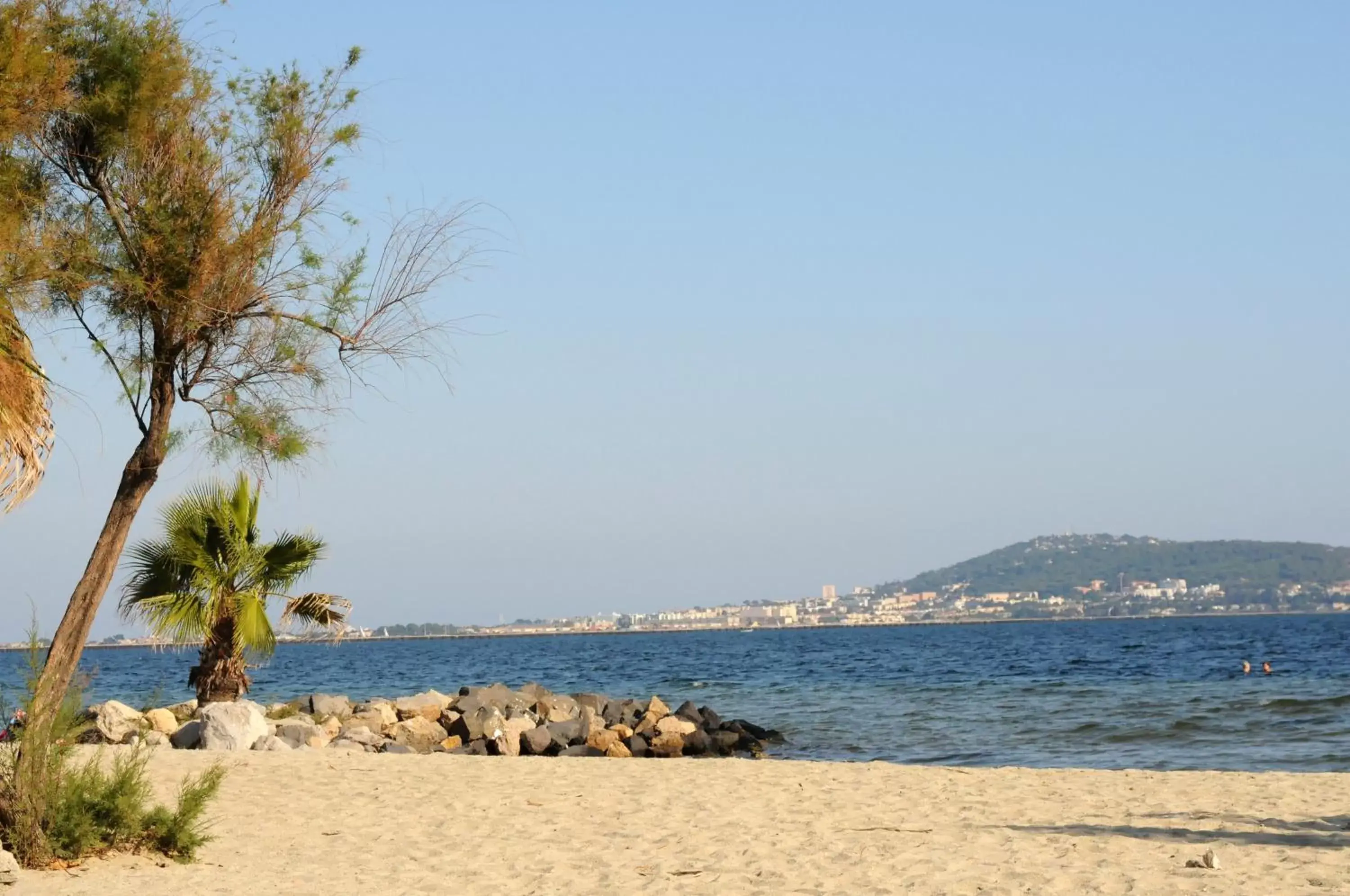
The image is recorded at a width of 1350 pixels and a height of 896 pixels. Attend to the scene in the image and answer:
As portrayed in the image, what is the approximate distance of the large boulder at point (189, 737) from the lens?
55.4 ft

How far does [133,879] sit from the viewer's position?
29.9 ft

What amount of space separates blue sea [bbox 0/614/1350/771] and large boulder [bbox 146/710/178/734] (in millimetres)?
1262

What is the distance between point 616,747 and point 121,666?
227 feet

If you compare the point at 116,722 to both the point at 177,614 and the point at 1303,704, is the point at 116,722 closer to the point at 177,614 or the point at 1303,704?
the point at 177,614

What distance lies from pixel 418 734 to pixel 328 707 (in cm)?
226

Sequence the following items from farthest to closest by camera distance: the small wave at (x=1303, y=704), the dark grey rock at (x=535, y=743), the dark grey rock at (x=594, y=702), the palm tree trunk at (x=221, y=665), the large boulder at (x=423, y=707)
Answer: the small wave at (x=1303, y=704)
the dark grey rock at (x=594, y=702)
the large boulder at (x=423, y=707)
the dark grey rock at (x=535, y=743)
the palm tree trunk at (x=221, y=665)

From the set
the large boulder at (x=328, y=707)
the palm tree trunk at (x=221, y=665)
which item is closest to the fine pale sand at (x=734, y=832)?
the palm tree trunk at (x=221, y=665)

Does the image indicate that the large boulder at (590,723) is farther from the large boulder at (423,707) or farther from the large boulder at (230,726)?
Answer: the large boulder at (230,726)

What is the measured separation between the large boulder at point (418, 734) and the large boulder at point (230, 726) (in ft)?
9.87

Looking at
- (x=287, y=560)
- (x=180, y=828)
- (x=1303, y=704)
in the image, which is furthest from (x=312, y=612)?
(x=1303, y=704)

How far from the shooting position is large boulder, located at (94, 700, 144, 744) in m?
18.1

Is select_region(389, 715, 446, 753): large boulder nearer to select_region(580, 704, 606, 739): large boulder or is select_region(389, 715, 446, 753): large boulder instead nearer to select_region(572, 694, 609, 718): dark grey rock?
select_region(580, 704, 606, 739): large boulder

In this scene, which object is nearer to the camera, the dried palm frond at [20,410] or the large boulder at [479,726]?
the dried palm frond at [20,410]

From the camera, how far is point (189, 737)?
17.0 m
